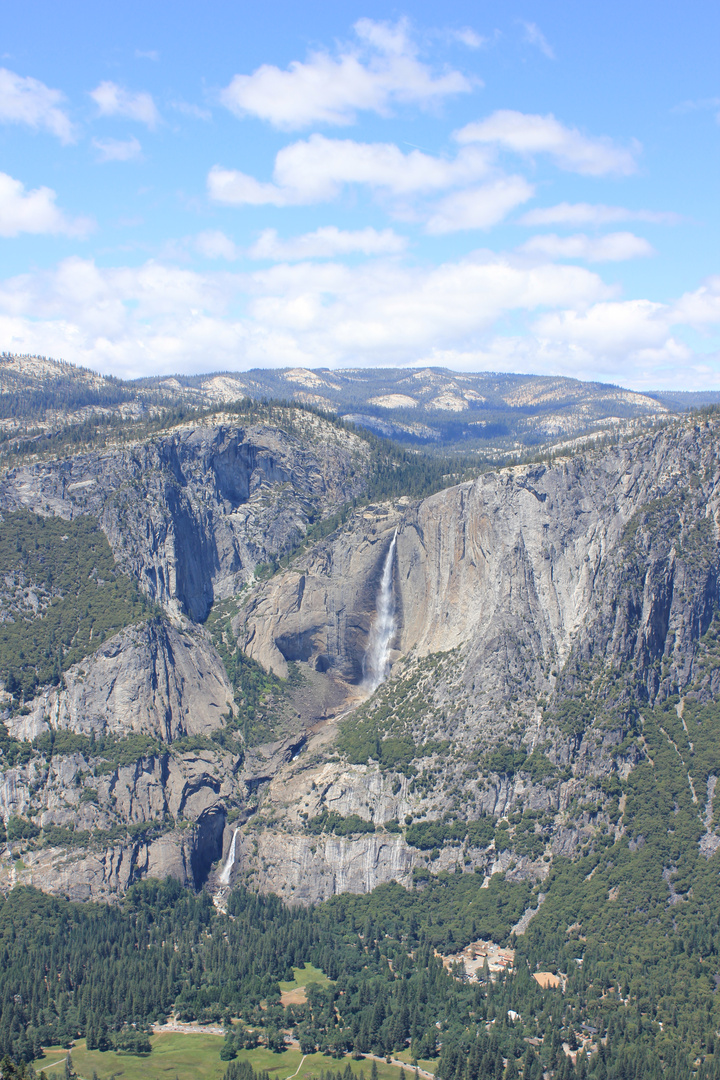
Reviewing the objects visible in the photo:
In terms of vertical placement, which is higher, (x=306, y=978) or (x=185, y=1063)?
(x=306, y=978)

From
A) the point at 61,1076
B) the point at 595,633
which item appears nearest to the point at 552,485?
the point at 595,633

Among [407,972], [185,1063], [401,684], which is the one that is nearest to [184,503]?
[401,684]

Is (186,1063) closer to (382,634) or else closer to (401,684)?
(401,684)

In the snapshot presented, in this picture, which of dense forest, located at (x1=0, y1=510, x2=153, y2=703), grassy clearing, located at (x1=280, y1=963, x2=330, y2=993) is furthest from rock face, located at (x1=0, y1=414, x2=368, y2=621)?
grassy clearing, located at (x1=280, y1=963, x2=330, y2=993)

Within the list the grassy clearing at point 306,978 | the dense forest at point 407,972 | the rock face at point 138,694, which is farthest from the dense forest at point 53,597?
the grassy clearing at point 306,978

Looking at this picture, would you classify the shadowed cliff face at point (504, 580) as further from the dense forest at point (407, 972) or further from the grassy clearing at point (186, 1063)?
the grassy clearing at point (186, 1063)

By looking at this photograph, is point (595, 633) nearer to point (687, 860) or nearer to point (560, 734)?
point (560, 734)

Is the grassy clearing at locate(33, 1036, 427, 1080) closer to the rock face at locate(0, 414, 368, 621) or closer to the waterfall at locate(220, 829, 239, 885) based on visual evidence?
the waterfall at locate(220, 829, 239, 885)
